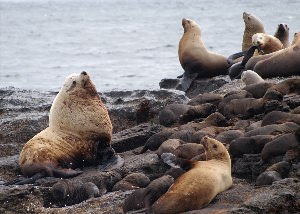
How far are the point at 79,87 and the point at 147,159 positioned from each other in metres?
1.45

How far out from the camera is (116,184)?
23.3 feet

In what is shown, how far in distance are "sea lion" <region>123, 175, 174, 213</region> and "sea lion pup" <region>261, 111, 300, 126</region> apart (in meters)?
1.78

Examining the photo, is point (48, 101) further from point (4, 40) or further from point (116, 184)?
point (4, 40)

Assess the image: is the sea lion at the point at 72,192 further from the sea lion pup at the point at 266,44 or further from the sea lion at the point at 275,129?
the sea lion pup at the point at 266,44

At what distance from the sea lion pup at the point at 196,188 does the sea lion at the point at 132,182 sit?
76 cm

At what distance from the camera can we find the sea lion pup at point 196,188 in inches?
220

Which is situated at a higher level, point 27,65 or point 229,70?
point 229,70

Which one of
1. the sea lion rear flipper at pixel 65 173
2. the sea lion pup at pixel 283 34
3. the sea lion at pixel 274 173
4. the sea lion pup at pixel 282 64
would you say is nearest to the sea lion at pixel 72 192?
the sea lion rear flipper at pixel 65 173

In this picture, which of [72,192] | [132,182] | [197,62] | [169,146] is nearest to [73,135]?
[169,146]

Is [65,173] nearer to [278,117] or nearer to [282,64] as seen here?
[278,117]

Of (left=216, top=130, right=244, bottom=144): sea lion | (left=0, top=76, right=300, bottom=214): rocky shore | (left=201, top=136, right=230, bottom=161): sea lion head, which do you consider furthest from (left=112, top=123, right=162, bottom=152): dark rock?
(left=201, top=136, right=230, bottom=161): sea lion head

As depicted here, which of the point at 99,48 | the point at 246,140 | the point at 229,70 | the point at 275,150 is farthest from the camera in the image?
the point at 99,48

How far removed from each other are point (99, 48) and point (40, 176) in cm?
3392

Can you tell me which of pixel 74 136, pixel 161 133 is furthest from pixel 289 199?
pixel 74 136
